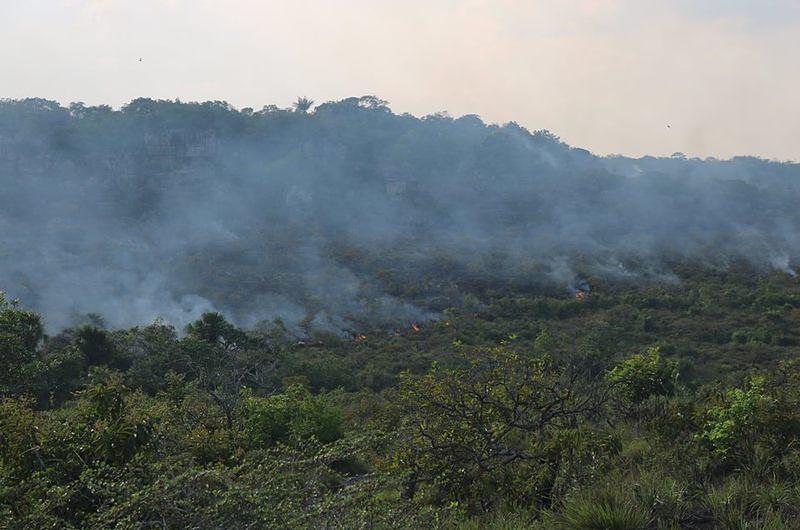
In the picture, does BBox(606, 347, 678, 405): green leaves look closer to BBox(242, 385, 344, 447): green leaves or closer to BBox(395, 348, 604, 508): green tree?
BBox(395, 348, 604, 508): green tree

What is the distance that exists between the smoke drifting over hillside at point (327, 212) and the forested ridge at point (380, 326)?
44 cm

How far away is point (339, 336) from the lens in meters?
44.9

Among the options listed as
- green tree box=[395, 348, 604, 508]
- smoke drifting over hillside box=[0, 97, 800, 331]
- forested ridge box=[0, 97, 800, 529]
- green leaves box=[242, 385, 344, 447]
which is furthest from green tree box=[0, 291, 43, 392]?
smoke drifting over hillside box=[0, 97, 800, 331]

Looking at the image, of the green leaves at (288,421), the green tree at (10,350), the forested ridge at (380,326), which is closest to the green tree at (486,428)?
the forested ridge at (380,326)

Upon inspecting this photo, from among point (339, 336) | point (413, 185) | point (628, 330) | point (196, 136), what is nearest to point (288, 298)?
point (339, 336)

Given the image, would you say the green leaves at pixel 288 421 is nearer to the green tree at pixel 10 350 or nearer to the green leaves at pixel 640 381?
the green leaves at pixel 640 381

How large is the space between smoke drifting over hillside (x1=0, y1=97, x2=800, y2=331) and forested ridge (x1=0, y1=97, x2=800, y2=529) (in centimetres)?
44

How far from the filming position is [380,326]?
4847 centimetres

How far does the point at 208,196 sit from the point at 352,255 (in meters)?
22.6

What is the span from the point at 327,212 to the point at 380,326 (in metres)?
35.1

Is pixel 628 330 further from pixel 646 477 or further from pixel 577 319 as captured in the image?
pixel 646 477

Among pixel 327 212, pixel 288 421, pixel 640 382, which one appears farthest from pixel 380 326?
pixel 640 382

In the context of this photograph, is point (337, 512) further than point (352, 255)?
No

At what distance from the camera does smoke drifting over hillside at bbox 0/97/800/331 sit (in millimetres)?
55125
